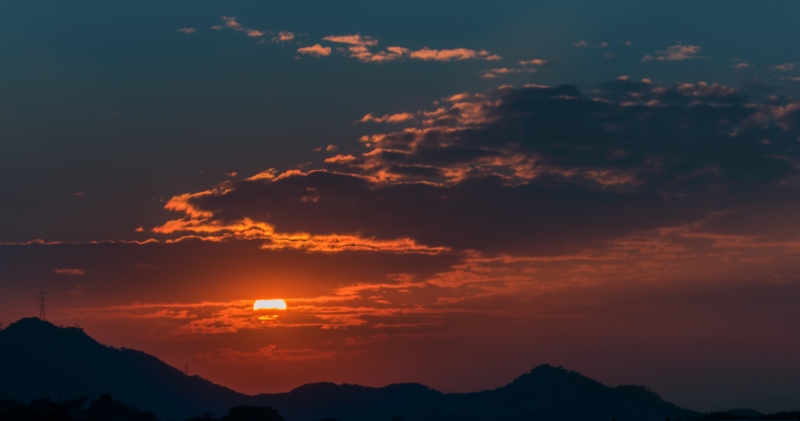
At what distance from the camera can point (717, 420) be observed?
19112cm

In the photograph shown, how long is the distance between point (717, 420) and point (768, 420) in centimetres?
1294

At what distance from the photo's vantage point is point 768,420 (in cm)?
19700
